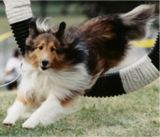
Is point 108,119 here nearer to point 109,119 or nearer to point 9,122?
point 109,119

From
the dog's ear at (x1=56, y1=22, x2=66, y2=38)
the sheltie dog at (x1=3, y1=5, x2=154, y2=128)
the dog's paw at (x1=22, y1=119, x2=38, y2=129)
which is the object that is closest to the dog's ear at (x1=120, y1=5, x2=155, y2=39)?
the sheltie dog at (x1=3, y1=5, x2=154, y2=128)

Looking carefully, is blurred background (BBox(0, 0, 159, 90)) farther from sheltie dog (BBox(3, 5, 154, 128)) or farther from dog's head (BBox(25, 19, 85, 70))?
dog's head (BBox(25, 19, 85, 70))

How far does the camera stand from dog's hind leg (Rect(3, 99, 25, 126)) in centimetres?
895

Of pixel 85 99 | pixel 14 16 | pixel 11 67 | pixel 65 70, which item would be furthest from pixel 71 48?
pixel 11 67

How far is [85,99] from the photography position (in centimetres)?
1099

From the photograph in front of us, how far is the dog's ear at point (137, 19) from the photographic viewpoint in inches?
408

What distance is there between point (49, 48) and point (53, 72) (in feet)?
1.49

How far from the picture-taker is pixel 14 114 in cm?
902

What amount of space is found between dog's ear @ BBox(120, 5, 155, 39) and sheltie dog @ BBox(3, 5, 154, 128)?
0.73m

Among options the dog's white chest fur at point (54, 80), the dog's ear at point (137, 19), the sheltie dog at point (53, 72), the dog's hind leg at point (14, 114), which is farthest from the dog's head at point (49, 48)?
the dog's ear at point (137, 19)

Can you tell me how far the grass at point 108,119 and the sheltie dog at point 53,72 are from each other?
197 millimetres

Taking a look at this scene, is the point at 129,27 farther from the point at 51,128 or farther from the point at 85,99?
the point at 51,128

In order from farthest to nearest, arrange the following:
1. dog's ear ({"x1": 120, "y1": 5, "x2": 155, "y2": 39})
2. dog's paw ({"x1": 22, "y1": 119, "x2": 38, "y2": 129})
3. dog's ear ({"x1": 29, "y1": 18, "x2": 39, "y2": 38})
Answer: dog's ear ({"x1": 120, "y1": 5, "x2": 155, "y2": 39})
dog's ear ({"x1": 29, "y1": 18, "x2": 39, "y2": 38})
dog's paw ({"x1": 22, "y1": 119, "x2": 38, "y2": 129})

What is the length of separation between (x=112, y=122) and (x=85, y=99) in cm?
170
